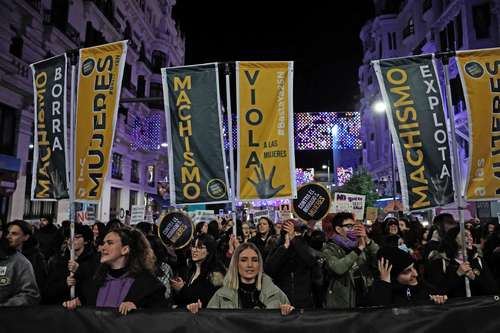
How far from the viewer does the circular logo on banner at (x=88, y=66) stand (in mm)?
5742

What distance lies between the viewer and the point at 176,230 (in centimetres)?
716

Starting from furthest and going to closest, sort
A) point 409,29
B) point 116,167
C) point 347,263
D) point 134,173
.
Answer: point 409,29, point 134,173, point 116,167, point 347,263

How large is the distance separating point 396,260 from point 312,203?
237 cm

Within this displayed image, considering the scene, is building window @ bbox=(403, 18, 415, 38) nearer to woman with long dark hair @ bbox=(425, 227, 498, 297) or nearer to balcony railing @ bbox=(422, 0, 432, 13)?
balcony railing @ bbox=(422, 0, 432, 13)

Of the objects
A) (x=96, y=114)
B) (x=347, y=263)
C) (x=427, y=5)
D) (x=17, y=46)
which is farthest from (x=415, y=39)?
(x=96, y=114)

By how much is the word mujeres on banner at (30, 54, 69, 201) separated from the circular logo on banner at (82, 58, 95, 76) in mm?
243

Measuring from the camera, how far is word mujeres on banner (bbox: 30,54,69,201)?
5500mm

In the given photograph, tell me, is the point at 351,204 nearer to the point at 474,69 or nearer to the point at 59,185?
the point at 474,69

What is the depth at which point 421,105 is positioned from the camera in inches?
207

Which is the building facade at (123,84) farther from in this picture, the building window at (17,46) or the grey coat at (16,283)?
the grey coat at (16,283)

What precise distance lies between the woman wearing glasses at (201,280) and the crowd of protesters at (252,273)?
0.01 metres

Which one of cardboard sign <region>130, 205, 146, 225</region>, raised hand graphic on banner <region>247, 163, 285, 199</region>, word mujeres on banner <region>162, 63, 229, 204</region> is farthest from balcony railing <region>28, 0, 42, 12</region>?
raised hand graphic on banner <region>247, 163, 285, 199</region>

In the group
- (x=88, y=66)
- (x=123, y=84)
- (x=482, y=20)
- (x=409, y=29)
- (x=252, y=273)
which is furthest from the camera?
(x=409, y=29)

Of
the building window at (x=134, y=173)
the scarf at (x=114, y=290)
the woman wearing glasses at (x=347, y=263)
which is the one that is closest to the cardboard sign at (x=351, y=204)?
the woman wearing glasses at (x=347, y=263)
